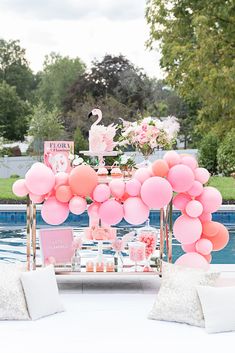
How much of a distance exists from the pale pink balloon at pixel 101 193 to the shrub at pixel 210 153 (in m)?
15.0

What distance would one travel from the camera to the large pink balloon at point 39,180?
18.5 ft

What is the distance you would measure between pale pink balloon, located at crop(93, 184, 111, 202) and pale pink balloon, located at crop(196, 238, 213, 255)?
0.90 m

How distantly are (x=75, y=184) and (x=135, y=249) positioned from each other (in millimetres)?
935

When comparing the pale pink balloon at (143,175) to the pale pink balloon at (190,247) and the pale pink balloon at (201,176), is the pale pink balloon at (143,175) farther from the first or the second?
the pale pink balloon at (190,247)

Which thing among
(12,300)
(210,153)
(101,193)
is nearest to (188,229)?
(101,193)

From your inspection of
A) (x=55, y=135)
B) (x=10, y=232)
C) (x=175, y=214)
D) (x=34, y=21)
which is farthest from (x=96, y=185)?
(x=34, y=21)

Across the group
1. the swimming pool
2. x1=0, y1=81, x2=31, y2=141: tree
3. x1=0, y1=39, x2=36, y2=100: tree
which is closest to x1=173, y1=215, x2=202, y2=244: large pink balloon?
the swimming pool

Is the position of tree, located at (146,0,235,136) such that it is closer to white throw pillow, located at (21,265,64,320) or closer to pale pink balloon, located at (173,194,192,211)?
pale pink balloon, located at (173,194,192,211)

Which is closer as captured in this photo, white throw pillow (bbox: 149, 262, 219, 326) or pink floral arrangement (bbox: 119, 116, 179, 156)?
white throw pillow (bbox: 149, 262, 219, 326)

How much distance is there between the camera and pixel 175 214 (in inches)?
491

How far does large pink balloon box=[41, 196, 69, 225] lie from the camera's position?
5.75 meters

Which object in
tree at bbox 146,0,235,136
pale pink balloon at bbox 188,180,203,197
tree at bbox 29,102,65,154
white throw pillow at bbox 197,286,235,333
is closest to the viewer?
white throw pillow at bbox 197,286,235,333

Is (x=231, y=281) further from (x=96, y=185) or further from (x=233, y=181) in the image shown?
(x=233, y=181)

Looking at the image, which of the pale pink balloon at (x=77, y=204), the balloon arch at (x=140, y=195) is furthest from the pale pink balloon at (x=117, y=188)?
the pale pink balloon at (x=77, y=204)
